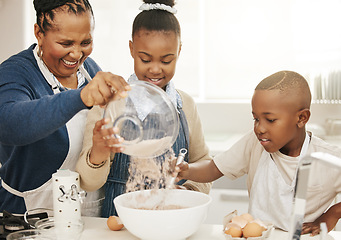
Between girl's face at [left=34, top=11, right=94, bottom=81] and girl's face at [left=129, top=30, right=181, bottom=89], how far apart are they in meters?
0.16

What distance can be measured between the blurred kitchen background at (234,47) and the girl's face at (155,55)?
1.27 m

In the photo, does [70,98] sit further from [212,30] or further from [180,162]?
[212,30]

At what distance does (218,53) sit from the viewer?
2887 millimetres

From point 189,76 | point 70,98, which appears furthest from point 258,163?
point 189,76

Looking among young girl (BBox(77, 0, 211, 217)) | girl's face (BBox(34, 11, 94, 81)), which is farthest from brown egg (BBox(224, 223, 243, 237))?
girl's face (BBox(34, 11, 94, 81))

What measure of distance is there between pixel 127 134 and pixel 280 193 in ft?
1.76

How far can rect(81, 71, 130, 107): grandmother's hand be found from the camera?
973mm

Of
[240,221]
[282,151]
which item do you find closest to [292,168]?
[282,151]

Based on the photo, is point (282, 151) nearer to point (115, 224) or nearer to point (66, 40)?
point (115, 224)

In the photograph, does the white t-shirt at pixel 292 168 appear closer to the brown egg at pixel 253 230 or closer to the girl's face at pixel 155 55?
the brown egg at pixel 253 230

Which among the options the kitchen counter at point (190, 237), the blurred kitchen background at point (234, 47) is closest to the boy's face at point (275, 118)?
the kitchen counter at point (190, 237)

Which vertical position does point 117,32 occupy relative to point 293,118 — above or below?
above

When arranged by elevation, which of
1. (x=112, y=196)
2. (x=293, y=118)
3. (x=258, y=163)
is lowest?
(x=112, y=196)

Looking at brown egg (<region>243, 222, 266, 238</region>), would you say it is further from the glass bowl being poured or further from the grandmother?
the grandmother
